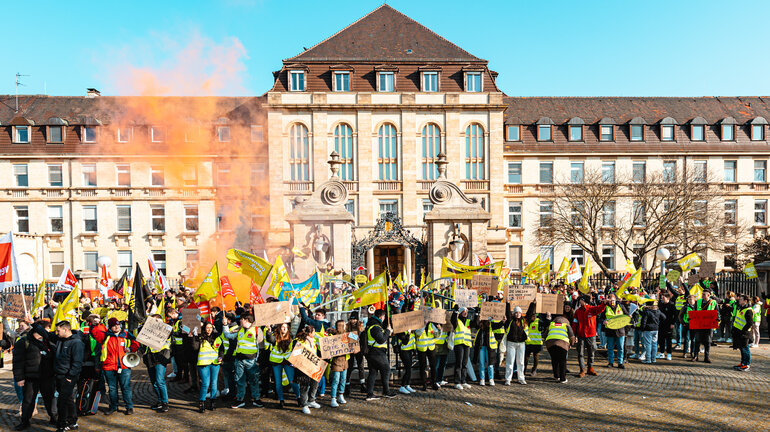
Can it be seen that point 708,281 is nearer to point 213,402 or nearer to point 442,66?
point 213,402

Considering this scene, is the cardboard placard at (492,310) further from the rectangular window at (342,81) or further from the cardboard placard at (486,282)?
the rectangular window at (342,81)

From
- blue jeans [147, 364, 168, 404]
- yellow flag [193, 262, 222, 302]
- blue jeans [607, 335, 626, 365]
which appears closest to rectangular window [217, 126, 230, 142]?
yellow flag [193, 262, 222, 302]

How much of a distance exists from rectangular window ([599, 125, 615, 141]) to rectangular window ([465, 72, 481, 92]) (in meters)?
11.3

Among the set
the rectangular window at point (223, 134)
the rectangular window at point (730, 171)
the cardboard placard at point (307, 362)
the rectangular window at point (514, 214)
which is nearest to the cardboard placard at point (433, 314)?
the cardboard placard at point (307, 362)

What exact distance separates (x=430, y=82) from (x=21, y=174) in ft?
99.1

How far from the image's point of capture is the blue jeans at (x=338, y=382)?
1001 centimetres

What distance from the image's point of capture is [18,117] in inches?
1590

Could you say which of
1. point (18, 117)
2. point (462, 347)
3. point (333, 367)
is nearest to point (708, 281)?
point (462, 347)

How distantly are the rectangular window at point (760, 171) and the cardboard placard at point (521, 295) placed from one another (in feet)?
130

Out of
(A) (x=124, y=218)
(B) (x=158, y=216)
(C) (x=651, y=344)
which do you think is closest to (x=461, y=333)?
(C) (x=651, y=344)

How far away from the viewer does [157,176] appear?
41.0 meters

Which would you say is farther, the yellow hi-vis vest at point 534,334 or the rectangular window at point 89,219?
the rectangular window at point 89,219

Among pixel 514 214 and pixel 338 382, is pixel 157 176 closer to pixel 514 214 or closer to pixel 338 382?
pixel 514 214

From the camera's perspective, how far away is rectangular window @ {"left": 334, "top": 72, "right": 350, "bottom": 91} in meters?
37.5
